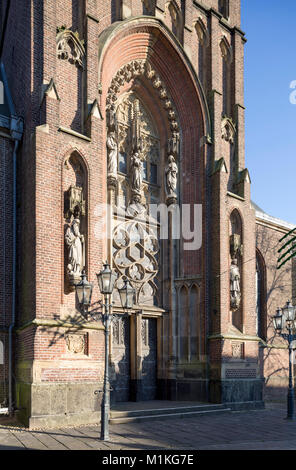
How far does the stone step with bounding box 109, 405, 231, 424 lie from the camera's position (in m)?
13.6

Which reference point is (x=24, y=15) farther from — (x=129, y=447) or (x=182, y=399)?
(x=182, y=399)

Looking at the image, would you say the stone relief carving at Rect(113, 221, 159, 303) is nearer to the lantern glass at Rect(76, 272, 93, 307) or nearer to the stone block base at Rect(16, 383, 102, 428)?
the lantern glass at Rect(76, 272, 93, 307)

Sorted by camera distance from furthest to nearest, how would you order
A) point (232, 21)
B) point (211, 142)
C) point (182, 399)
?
point (232, 21), point (211, 142), point (182, 399)

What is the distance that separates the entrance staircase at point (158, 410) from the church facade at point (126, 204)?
0.55m

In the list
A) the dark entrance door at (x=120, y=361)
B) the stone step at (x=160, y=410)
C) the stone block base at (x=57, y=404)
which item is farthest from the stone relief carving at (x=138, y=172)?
the stone block base at (x=57, y=404)

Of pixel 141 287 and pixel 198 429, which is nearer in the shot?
pixel 198 429

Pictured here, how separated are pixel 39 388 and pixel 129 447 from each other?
3.04m

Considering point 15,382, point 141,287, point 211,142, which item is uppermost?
point 211,142

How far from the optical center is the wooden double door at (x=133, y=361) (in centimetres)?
1678

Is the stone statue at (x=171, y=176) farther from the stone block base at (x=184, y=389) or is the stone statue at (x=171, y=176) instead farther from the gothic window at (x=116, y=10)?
the stone block base at (x=184, y=389)

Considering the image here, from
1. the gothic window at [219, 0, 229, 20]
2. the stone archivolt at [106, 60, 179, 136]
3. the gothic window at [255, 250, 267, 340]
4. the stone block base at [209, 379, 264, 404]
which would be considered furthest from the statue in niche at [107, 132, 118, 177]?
the gothic window at [255, 250, 267, 340]

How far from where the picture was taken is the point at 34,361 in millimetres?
12578

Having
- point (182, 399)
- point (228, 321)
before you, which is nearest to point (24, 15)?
point (228, 321)

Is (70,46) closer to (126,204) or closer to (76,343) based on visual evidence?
(126,204)
